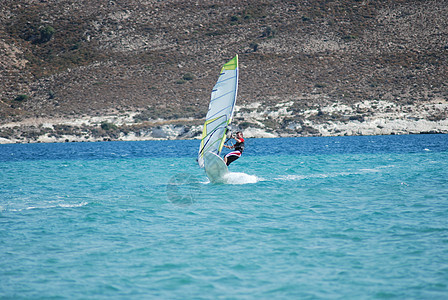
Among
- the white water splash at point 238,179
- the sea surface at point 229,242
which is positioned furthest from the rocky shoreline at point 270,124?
the sea surface at point 229,242

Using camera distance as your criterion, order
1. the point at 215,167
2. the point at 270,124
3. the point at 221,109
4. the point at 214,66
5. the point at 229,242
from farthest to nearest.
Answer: the point at 214,66, the point at 270,124, the point at 215,167, the point at 221,109, the point at 229,242

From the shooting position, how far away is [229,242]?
10062mm

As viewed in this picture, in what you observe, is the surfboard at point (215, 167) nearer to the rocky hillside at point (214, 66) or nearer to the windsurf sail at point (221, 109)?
the windsurf sail at point (221, 109)

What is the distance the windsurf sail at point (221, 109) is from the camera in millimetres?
16766

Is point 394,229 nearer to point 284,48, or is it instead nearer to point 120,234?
point 120,234

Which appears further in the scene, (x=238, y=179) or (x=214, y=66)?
(x=214, y=66)

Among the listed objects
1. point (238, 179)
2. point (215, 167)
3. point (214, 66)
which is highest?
point (215, 167)

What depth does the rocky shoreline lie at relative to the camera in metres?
63.8

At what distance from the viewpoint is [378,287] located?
24.2ft

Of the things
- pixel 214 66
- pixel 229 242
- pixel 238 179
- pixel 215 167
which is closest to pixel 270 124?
pixel 214 66

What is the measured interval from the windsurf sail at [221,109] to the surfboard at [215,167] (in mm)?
223

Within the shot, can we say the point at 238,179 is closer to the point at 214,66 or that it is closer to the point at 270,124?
the point at 270,124

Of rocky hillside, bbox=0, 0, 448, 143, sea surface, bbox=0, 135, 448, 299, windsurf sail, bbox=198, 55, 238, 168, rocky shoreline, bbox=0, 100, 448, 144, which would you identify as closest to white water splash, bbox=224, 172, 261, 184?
sea surface, bbox=0, 135, 448, 299

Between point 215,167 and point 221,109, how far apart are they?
2757 millimetres
